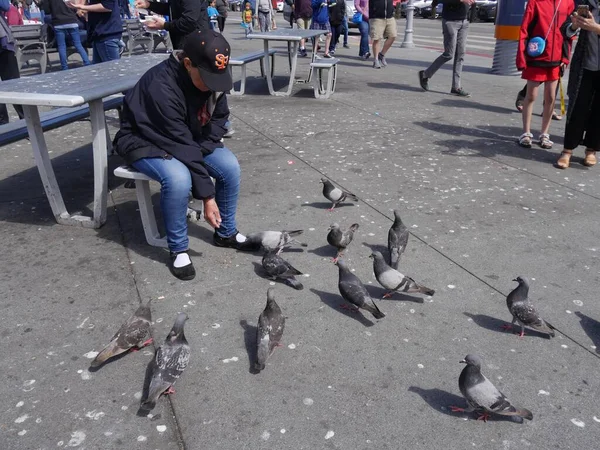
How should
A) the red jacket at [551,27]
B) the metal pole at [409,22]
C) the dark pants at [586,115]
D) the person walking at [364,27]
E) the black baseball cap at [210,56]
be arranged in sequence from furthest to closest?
1. the metal pole at [409,22]
2. the person walking at [364,27]
3. the red jacket at [551,27]
4. the dark pants at [586,115]
5. the black baseball cap at [210,56]

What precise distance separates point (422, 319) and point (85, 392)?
213cm

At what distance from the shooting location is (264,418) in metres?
2.60

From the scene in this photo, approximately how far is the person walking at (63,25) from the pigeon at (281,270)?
9524 millimetres

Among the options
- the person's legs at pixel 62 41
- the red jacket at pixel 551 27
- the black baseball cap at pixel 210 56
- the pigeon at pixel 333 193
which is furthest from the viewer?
the person's legs at pixel 62 41

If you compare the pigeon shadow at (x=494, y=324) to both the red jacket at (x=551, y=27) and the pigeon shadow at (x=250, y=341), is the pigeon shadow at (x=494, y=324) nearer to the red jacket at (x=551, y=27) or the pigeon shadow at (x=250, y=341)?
the pigeon shadow at (x=250, y=341)

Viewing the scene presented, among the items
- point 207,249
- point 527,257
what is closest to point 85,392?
point 207,249

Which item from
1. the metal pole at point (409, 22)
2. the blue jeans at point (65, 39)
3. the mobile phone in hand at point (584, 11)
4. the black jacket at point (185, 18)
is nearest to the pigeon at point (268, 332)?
the black jacket at point (185, 18)

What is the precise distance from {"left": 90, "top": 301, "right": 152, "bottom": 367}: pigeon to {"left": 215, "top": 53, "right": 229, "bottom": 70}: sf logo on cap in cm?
168

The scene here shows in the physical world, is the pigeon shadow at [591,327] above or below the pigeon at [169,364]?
below

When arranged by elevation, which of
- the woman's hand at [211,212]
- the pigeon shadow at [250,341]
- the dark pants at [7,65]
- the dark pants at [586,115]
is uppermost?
the dark pants at [7,65]

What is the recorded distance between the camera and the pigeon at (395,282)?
3.53m

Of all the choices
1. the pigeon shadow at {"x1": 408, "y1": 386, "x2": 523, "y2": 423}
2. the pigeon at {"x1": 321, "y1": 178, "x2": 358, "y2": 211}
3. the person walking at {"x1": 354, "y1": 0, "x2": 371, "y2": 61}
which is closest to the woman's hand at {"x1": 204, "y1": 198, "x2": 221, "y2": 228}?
the pigeon at {"x1": 321, "y1": 178, "x2": 358, "y2": 211}

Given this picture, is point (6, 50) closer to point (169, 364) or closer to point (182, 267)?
point (182, 267)

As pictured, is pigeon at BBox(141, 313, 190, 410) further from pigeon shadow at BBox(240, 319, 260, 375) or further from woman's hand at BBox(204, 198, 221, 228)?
woman's hand at BBox(204, 198, 221, 228)
